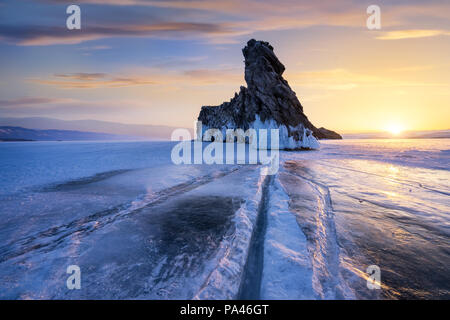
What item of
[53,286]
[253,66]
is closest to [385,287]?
[53,286]

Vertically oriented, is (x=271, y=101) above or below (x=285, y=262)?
above

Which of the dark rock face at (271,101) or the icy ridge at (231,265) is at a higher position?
the dark rock face at (271,101)

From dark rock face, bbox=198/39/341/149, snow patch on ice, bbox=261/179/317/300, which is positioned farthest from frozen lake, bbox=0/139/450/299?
dark rock face, bbox=198/39/341/149

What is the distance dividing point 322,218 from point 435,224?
2.47 metres

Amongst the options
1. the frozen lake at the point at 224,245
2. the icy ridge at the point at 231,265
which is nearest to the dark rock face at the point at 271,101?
the frozen lake at the point at 224,245

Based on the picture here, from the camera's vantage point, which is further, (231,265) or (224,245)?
(224,245)

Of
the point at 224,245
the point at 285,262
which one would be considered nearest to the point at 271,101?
the point at 224,245

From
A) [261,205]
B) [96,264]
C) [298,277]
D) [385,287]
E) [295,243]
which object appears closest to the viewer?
[385,287]

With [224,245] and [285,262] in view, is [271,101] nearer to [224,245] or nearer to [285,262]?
[224,245]

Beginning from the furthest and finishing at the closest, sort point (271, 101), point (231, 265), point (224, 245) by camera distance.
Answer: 1. point (271, 101)
2. point (224, 245)
3. point (231, 265)

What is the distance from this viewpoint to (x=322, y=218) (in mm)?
4574

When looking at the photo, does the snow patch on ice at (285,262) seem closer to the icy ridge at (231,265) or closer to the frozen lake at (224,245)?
the frozen lake at (224,245)
